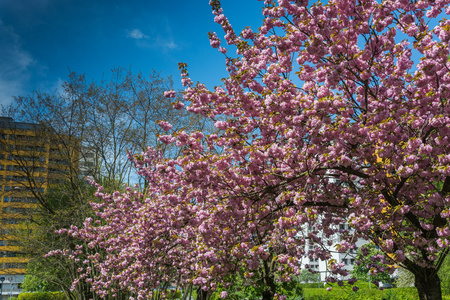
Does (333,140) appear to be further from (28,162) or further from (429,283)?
(28,162)

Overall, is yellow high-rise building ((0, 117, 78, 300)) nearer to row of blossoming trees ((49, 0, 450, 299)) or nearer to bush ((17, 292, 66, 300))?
row of blossoming trees ((49, 0, 450, 299))

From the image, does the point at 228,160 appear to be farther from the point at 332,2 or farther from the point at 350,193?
the point at 332,2

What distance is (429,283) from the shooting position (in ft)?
18.7

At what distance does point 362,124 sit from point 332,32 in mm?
1452

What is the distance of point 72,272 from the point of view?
1536 centimetres

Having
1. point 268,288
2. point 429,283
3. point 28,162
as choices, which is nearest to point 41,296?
point 28,162

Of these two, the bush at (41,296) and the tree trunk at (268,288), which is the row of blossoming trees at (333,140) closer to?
the tree trunk at (268,288)

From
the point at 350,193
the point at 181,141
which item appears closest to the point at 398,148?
the point at 350,193

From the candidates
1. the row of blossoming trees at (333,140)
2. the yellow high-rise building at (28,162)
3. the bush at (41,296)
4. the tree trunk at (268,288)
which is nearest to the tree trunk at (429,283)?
the row of blossoming trees at (333,140)

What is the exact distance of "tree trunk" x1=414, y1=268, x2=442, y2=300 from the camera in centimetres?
566

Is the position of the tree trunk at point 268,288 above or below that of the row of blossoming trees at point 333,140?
below

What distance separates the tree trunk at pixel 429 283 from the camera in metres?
5.66

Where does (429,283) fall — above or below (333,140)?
below

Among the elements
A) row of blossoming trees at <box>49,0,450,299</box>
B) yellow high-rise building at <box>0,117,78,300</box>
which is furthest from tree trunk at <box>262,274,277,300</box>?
yellow high-rise building at <box>0,117,78,300</box>
